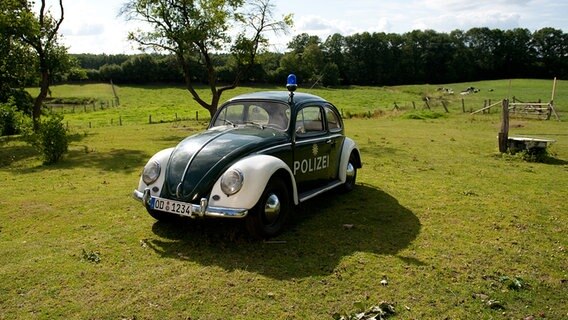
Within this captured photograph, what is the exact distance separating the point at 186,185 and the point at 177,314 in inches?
75.8

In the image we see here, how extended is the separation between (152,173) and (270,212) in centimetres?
171

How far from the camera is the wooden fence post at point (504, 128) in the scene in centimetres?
1333

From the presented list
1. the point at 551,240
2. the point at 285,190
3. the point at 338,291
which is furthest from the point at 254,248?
the point at 551,240

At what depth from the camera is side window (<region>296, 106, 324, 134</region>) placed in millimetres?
7102

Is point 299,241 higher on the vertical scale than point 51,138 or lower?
lower

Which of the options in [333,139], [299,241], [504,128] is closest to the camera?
[299,241]

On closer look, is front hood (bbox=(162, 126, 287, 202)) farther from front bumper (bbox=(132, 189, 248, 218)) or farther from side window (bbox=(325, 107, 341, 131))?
side window (bbox=(325, 107, 341, 131))

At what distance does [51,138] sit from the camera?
13.0 metres

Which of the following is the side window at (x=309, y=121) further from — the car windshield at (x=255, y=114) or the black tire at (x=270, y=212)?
the black tire at (x=270, y=212)

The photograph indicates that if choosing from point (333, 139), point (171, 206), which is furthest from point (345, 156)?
point (171, 206)

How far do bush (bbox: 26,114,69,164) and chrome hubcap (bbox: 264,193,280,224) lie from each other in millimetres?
9392

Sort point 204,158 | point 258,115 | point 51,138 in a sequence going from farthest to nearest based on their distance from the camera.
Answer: point 51,138 → point 258,115 → point 204,158

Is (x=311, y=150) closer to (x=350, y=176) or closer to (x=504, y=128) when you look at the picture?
(x=350, y=176)

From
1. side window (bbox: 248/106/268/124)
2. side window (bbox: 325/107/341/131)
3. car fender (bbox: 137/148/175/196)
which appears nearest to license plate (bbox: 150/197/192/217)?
car fender (bbox: 137/148/175/196)
